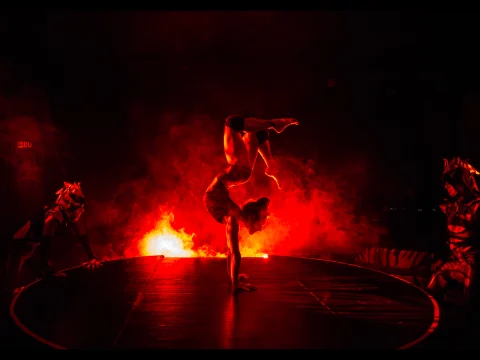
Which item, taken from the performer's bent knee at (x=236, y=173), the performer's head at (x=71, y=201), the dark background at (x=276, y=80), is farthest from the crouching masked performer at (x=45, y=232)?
the dark background at (x=276, y=80)

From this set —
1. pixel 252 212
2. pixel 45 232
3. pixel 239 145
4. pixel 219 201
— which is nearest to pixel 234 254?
pixel 252 212

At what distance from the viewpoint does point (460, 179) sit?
4891 millimetres

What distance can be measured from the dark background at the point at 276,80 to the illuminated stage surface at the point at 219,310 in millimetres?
2982

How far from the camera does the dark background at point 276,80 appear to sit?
7.17 m

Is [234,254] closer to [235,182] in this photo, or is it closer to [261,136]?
[235,182]

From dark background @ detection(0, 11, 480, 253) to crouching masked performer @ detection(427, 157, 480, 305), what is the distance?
274cm

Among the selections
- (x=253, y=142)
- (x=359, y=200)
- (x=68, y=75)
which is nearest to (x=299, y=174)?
(x=359, y=200)

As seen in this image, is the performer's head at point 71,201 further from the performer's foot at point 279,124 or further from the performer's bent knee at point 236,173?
the performer's foot at point 279,124

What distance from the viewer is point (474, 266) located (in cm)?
482

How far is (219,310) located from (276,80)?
5356 millimetres

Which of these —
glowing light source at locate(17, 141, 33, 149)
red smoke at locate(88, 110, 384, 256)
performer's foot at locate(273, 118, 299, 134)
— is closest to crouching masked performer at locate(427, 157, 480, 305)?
performer's foot at locate(273, 118, 299, 134)

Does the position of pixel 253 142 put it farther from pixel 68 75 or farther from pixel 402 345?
pixel 68 75

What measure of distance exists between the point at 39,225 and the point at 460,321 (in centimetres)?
512

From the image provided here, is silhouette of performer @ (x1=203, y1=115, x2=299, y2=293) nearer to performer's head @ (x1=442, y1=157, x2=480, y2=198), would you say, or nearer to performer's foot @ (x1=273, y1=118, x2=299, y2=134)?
performer's foot @ (x1=273, y1=118, x2=299, y2=134)
